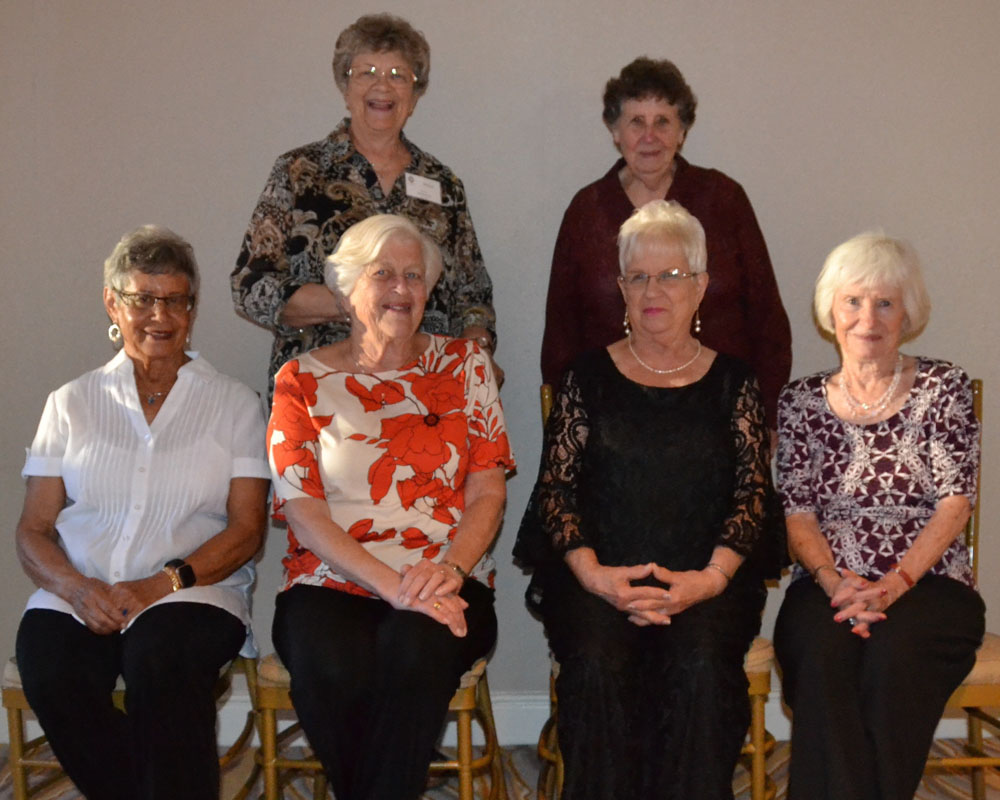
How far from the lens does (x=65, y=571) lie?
2391 mm

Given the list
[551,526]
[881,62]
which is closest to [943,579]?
[551,526]

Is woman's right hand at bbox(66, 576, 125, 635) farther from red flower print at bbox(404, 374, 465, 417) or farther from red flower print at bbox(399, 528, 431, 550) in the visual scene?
red flower print at bbox(404, 374, 465, 417)

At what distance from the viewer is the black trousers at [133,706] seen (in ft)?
7.05

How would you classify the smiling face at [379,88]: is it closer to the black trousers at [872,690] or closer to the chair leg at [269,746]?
the chair leg at [269,746]

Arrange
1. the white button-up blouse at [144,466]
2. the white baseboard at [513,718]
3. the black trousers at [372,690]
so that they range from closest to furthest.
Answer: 1. the black trousers at [372,690]
2. the white button-up blouse at [144,466]
3. the white baseboard at [513,718]

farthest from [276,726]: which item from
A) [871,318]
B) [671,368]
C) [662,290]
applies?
[871,318]

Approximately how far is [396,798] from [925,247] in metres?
2.25

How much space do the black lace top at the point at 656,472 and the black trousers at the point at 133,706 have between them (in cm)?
81

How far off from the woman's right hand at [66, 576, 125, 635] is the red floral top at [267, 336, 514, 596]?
15.1 inches

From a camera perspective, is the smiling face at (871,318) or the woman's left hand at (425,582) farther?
the smiling face at (871,318)

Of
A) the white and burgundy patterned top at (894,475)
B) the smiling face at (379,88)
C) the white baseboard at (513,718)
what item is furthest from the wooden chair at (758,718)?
the smiling face at (379,88)

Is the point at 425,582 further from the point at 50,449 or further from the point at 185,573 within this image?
the point at 50,449

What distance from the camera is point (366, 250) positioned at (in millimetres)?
2391

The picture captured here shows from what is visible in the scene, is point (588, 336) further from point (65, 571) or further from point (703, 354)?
point (65, 571)
